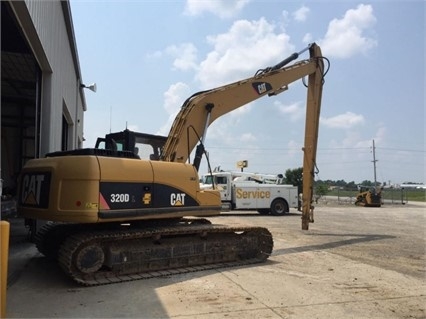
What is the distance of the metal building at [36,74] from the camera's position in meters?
9.03

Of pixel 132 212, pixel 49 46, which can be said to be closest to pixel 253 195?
pixel 49 46

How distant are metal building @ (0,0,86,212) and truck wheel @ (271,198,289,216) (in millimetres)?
11722

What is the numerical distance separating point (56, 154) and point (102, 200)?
5.20 feet

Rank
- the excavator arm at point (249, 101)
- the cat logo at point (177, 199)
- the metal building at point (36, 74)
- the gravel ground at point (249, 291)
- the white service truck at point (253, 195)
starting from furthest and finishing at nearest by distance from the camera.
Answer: the white service truck at point (253, 195) → the excavator arm at point (249, 101) → the metal building at point (36, 74) → the cat logo at point (177, 199) → the gravel ground at point (249, 291)

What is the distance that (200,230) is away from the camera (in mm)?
8938

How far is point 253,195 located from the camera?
84.5 feet

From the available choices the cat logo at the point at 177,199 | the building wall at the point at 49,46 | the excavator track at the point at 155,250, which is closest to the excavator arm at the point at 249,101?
the cat logo at the point at 177,199

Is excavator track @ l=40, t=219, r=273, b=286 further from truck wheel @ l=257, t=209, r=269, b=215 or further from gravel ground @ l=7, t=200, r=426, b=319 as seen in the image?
truck wheel @ l=257, t=209, r=269, b=215

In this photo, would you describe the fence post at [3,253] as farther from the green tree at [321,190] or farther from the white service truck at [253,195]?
the green tree at [321,190]

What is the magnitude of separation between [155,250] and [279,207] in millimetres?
18463

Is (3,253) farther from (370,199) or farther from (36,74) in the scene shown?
(370,199)

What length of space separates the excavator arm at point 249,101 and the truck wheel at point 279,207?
11142 mm

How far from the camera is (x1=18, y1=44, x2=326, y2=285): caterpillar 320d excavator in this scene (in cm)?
741

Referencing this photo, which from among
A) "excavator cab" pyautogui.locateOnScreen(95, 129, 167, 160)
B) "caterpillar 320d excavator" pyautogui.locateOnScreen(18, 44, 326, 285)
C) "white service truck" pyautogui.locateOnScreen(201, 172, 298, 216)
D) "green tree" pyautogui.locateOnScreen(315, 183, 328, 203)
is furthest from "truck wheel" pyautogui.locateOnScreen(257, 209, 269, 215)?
"green tree" pyautogui.locateOnScreen(315, 183, 328, 203)
